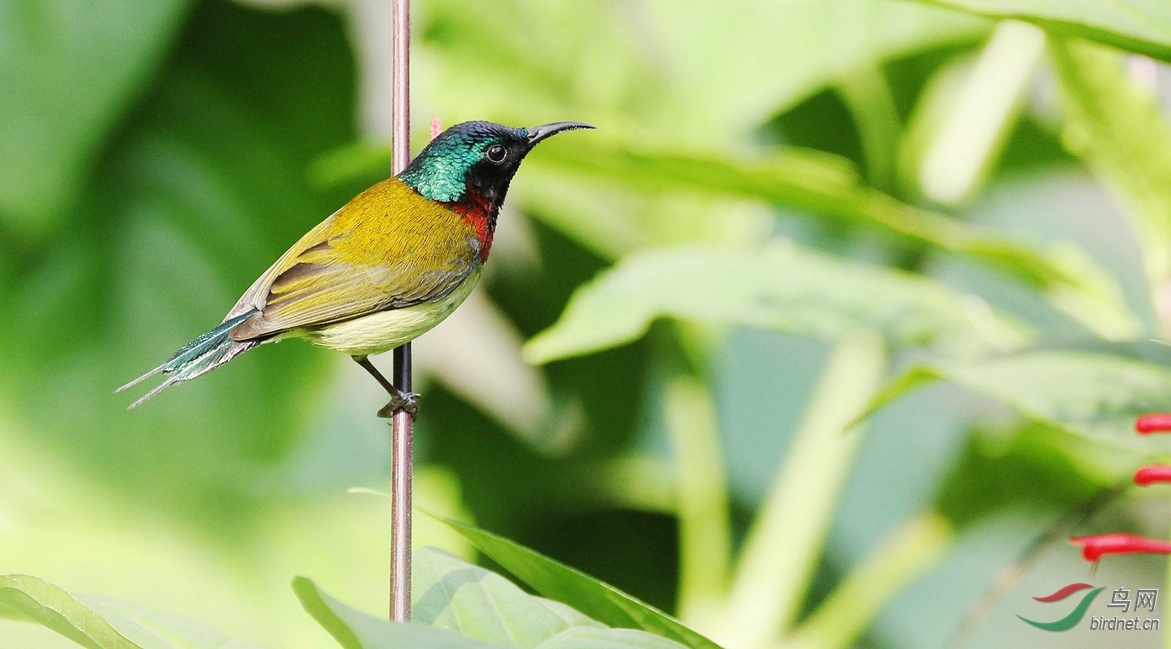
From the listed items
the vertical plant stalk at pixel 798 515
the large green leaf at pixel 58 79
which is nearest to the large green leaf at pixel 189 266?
the large green leaf at pixel 58 79

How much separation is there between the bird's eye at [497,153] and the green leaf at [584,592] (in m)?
0.18

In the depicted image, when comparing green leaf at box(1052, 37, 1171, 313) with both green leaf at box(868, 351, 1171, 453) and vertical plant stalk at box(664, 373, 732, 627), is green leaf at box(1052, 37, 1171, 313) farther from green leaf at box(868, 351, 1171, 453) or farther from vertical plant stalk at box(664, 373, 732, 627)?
vertical plant stalk at box(664, 373, 732, 627)

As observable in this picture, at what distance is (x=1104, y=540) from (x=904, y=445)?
3.41 feet

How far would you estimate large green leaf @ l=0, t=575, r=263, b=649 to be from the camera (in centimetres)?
35

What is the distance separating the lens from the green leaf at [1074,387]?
0.59 meters

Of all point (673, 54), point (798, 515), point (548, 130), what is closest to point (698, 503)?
point (798, 515)

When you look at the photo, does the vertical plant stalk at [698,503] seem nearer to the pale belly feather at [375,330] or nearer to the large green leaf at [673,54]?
the large green leaf at [673,54]

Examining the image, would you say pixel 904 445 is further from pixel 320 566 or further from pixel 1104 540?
pixel 1104 540

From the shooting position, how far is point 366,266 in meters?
0.49

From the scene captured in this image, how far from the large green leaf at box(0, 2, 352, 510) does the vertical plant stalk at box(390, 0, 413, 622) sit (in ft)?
2.59

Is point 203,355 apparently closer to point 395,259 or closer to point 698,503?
point 395,259

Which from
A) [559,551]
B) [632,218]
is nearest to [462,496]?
[559,551]

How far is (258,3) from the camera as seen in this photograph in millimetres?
1247

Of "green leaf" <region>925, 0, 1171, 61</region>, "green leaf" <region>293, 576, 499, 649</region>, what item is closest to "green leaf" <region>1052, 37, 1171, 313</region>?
"green leaf" <region>925, 0, 1171, 61</region>
